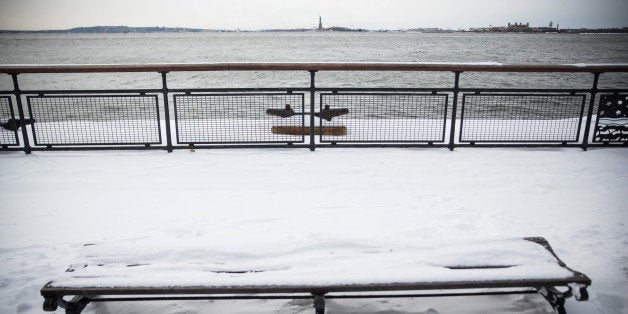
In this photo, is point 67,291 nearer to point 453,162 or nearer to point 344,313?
point 344,313

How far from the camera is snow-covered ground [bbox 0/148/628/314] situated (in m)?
2.63

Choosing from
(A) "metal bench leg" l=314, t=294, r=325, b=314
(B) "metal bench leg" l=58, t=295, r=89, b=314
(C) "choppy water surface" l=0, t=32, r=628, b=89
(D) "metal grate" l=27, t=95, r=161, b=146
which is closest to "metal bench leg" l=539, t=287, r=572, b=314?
(A) "metal bench leg" l=314, t=294, r=325, b=314

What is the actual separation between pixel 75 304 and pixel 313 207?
2.13 metres

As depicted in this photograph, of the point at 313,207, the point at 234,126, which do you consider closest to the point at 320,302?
the point at 313,207

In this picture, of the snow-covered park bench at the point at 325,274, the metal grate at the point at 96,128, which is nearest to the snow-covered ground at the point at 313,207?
the snow-covered park bench at the point at 325,274

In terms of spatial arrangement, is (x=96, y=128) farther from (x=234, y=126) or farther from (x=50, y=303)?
(x=50, y=303)

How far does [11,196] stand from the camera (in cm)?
415

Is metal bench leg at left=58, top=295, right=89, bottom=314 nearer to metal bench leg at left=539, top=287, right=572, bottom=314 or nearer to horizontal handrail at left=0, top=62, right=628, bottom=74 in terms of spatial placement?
metal bench leg at left=539, top=287, right=572, bottom=314

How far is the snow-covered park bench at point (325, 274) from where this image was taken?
1.98 metres

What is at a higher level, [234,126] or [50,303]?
[234,126]

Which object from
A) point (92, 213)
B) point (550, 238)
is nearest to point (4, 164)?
point (92, 213)

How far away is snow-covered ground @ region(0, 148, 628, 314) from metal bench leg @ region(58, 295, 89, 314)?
5.3 inches

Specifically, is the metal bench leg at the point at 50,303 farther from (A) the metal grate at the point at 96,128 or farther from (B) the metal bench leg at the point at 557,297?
(A) the metal grate at the point at 96,128

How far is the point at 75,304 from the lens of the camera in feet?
7.35
